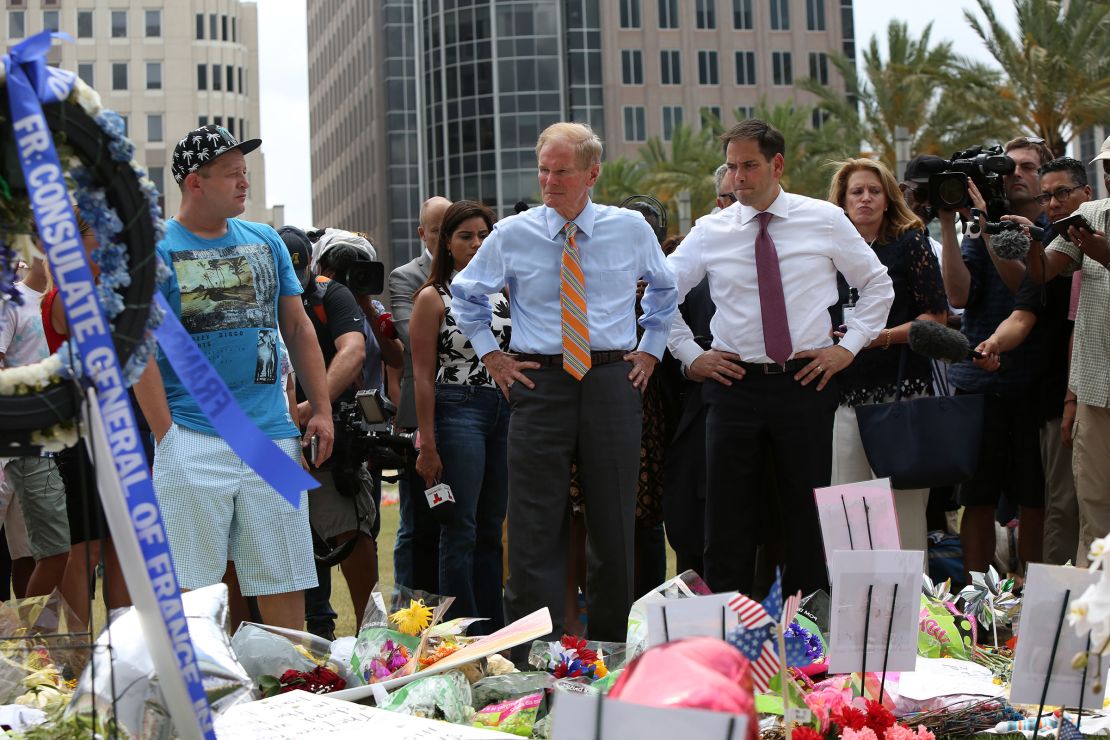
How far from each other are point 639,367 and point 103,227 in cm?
318

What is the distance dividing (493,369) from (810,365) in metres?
1.32

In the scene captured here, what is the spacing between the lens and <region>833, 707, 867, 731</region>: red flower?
377 cm

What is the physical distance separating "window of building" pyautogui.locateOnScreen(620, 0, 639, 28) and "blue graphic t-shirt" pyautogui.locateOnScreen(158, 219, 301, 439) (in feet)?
222

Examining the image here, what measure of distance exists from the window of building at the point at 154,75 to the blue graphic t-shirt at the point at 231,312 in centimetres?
8781

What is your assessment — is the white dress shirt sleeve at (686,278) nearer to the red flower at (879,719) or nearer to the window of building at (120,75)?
the red flower at (879,719)

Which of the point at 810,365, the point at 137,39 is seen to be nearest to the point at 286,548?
the point at 810,365

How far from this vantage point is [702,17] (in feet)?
237

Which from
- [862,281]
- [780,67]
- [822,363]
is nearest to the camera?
[822,363]

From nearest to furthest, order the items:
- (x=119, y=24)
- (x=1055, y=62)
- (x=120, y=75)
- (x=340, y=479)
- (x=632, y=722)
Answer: (x=632, y=722)
(x=340, y=479)
(x=1055, y=62)
(x=120, y=75)
(x=119, y=24)

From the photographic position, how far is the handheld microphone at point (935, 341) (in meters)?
6.05

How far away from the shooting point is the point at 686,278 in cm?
629

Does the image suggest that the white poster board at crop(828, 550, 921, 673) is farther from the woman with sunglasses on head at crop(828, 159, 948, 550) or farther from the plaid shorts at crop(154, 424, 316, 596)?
the woman with sunglasses on head at crop(828, 159, 948, 550)

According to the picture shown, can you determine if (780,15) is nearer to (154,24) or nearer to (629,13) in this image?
(629,13)

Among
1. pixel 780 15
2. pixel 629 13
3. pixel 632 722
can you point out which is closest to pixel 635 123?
pixel 629 13
